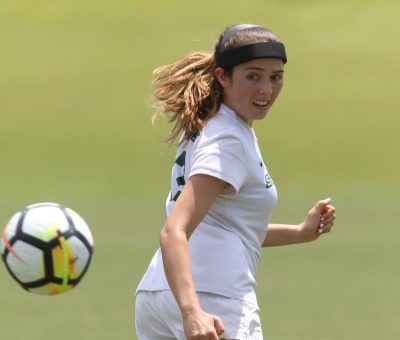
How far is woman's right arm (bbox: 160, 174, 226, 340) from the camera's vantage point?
4.44 m

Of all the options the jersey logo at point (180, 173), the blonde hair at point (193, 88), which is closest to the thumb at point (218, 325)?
the jersey logo at point (180, 173)

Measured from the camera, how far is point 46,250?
526cm

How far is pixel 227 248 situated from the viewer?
4.87m

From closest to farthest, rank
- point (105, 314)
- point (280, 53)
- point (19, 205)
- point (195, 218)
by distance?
point (195, 218) → point (280, 53) → point (105, 314) → point (19, 205)

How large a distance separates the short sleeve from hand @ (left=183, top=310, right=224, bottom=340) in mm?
550

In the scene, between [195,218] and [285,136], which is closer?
[195,218]

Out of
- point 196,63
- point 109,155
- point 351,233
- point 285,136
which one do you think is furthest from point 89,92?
point 196,63

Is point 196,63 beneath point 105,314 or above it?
above

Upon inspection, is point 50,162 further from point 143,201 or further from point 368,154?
point 368,154

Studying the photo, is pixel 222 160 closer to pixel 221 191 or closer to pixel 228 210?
pixel 221 191

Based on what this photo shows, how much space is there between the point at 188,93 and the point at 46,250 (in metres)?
0.90

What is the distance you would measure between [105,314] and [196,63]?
5.12 m

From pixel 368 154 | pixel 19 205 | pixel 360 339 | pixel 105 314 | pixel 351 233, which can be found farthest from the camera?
pixel 368 154

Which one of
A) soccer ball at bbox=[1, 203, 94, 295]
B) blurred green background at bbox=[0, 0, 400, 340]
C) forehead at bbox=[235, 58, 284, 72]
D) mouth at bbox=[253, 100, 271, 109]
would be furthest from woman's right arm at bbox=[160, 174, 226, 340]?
blurred green background at bbox=[0, 0, 400, 340]
